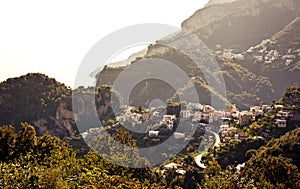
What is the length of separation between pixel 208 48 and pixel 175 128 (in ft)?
189

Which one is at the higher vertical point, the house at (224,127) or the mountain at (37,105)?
the mountain at (37,105)

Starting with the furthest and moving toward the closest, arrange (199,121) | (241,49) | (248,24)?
(248,24), (241,49), (199,121)

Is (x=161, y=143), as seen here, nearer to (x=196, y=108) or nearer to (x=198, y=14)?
(x=196, y=108)

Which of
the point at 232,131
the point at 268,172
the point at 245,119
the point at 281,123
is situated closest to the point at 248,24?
the point at 245,119

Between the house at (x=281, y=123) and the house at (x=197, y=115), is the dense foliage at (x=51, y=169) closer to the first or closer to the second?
the house at (x=281, y=123)

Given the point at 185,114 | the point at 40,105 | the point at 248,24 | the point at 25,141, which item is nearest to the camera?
the point at 25,141

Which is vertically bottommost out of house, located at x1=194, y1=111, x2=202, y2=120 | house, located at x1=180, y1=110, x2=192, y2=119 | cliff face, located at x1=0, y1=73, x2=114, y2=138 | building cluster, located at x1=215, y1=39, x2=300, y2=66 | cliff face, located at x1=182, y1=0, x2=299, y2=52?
house, located at x1=194, y1=111, x2=202, y2=120

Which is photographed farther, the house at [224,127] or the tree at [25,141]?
the house at [224,127]

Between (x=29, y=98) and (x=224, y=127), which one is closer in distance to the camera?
(x=224, y=127)

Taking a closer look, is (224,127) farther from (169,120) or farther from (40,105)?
(40,105)

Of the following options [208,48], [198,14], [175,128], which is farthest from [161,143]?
[198,14]

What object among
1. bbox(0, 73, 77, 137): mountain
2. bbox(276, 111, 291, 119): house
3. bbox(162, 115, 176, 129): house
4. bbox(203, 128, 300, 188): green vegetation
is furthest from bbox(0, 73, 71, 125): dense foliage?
bbox(276, 111, 291, 119): house

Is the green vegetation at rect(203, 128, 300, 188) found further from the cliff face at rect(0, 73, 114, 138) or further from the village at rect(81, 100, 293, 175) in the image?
the cliff face at rect(0, 73, 114, 138)

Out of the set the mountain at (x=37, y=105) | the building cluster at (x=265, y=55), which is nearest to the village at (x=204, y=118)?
the mountain at (x=37, y=105)
